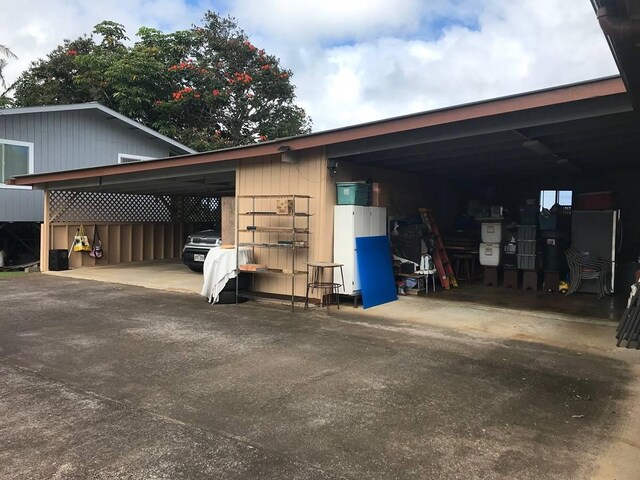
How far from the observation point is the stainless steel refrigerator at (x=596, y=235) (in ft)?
28.1

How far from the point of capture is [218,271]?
747 centimetres

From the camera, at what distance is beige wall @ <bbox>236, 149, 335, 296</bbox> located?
23.6 feet

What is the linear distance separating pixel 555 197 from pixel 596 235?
3055mm

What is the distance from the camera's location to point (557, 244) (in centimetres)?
884

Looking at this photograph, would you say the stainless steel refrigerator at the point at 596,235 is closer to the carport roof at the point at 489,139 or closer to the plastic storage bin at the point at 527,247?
the plastic storage bin at the point at 527,247

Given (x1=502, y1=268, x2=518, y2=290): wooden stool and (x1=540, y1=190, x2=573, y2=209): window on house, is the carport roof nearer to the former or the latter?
(x1=540, y1=190, x2=573, y2=209): window on house

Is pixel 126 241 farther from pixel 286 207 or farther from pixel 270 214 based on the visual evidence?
pixel 286 207

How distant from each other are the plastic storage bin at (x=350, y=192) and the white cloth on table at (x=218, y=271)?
1.84 m

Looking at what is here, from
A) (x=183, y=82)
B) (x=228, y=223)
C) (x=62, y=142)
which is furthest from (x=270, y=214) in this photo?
(x=183, y=82)

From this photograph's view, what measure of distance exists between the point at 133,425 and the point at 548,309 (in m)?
6.09

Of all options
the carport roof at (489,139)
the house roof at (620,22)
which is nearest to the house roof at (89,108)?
the carport roof at (489,139)

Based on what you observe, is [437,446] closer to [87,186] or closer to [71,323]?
[71,323]

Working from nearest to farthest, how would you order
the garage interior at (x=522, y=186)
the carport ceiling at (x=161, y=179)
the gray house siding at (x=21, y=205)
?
the garage interior at (x=522, y=186), the carport ceiling at (x=161, y=179), the gray house siding at (x=21, y=205)

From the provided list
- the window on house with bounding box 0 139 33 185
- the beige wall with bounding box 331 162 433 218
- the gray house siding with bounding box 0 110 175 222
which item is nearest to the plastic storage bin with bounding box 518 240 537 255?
the beige wall with bounding box 331 162 433 218
